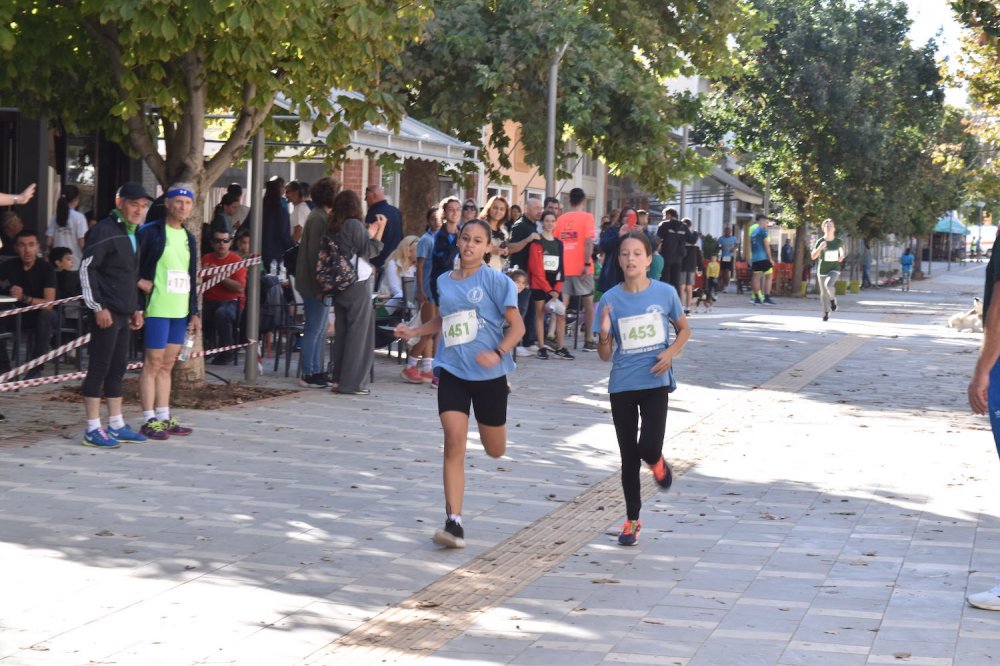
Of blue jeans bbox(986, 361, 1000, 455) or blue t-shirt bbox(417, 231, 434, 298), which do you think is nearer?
blue jeans bbox(986, 361, 1000, 455)

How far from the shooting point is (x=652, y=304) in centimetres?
783

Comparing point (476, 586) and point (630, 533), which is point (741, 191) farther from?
point (476, 586)

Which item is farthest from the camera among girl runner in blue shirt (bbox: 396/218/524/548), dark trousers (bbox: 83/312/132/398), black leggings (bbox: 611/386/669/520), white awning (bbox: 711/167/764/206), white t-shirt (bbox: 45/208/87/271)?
white awning (bbox: 711/167/764/206)

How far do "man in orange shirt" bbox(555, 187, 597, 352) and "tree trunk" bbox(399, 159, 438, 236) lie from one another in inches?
195

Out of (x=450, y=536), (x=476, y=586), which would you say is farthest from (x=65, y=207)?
(x=476, y=586)

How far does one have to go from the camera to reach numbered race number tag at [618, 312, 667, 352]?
7805 millimetres

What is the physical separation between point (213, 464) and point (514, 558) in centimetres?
303

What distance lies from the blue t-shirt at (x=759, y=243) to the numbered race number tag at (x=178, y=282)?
25.2m

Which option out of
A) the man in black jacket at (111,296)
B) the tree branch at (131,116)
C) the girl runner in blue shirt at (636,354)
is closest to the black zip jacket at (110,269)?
the man in black jacket at (111,296)

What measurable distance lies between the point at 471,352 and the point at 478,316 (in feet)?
0.60

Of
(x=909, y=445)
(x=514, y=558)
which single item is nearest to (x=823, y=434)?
(x=909, y=445)

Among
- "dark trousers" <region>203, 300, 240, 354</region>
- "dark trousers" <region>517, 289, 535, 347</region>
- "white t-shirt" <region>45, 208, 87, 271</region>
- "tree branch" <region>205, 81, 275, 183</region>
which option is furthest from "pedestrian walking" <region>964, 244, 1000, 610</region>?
"white t-shirt" <region>45, 208, 87, 271</region>

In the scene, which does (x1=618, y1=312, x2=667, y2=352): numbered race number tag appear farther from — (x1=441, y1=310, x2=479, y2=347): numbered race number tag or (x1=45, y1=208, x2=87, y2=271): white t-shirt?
(x1=45, y1=208, x2=87, y2=271): white t-shirt

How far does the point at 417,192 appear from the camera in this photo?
23.9 meters
